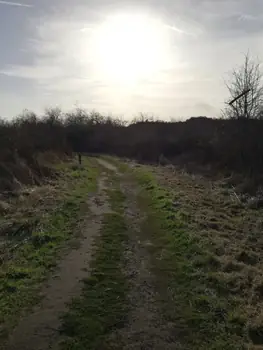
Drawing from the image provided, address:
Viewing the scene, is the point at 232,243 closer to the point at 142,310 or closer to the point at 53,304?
the point at 142,310

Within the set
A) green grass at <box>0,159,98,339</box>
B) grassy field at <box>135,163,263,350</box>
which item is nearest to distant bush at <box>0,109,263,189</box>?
green grass at <box>0,159,98,339</box>

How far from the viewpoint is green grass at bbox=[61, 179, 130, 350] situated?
21.0 feet

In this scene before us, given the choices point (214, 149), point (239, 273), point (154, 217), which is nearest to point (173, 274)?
point (239, 273)

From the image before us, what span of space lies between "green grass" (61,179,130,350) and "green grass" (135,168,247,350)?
0.81 metres

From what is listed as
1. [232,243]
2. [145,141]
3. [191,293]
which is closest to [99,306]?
[191,293]

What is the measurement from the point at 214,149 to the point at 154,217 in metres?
22.7

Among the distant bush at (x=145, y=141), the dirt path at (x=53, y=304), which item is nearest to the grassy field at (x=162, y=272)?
the dirt path at (x=53, y=304)

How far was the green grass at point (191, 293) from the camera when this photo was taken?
6.53 metres

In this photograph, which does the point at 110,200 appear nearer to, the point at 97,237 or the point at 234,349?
the point at 97,237

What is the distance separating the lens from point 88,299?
7914 mm

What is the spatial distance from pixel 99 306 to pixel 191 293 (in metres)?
1.81

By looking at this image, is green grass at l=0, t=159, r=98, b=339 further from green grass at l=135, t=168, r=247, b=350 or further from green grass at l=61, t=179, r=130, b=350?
green grass at l=135, t=168, r=247, b=350

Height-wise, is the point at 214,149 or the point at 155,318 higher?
the point at 214,149

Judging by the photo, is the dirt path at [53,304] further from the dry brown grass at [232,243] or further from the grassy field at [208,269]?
the dry brown grass at [232,243]
